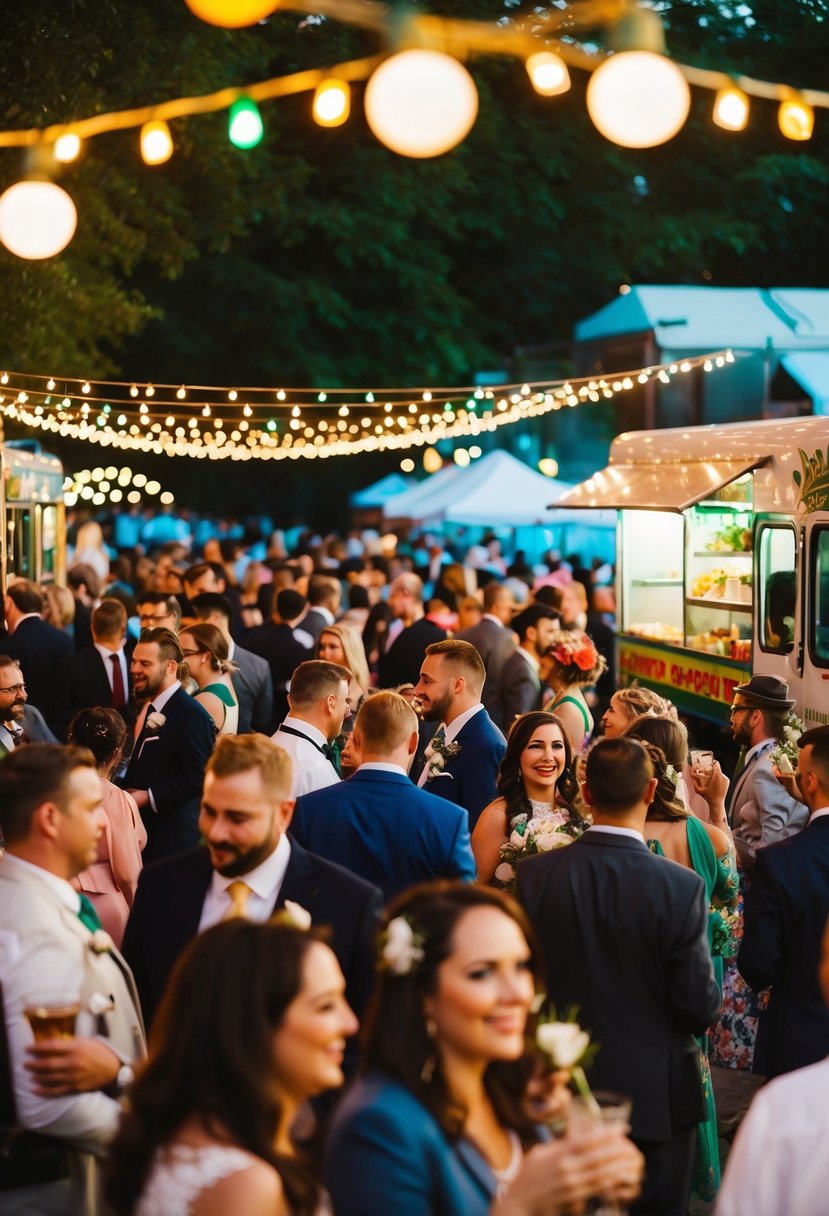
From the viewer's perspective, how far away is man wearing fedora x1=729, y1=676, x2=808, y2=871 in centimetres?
670

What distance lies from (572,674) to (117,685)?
3.25m

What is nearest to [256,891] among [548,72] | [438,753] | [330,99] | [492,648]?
[438,753]

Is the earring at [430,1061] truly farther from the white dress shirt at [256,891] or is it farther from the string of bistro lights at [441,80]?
the string of bistro lights at [441,80]

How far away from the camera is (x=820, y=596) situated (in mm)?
10977

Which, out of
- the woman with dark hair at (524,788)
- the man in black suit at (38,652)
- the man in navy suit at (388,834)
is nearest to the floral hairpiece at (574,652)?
the woman with dark hair at (524,788)

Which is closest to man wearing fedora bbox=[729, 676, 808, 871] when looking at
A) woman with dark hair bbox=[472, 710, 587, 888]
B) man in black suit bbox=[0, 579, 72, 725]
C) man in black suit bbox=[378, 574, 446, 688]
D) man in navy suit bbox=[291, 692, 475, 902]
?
woman with dark hair bbox=[472, 710, 587, 888]

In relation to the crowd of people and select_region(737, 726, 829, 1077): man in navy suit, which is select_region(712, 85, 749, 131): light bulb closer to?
the crowd of people

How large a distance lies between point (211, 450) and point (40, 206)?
40.4 ft

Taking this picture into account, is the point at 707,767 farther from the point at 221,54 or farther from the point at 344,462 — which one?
the point at 344,462

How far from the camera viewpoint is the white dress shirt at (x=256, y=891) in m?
3.87

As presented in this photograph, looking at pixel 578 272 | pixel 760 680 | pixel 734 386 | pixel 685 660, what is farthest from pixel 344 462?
pixel 760 680

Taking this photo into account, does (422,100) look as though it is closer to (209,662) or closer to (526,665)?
(209,662)

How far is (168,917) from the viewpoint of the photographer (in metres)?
3.92

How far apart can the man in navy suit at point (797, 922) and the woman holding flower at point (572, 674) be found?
9.27ft
